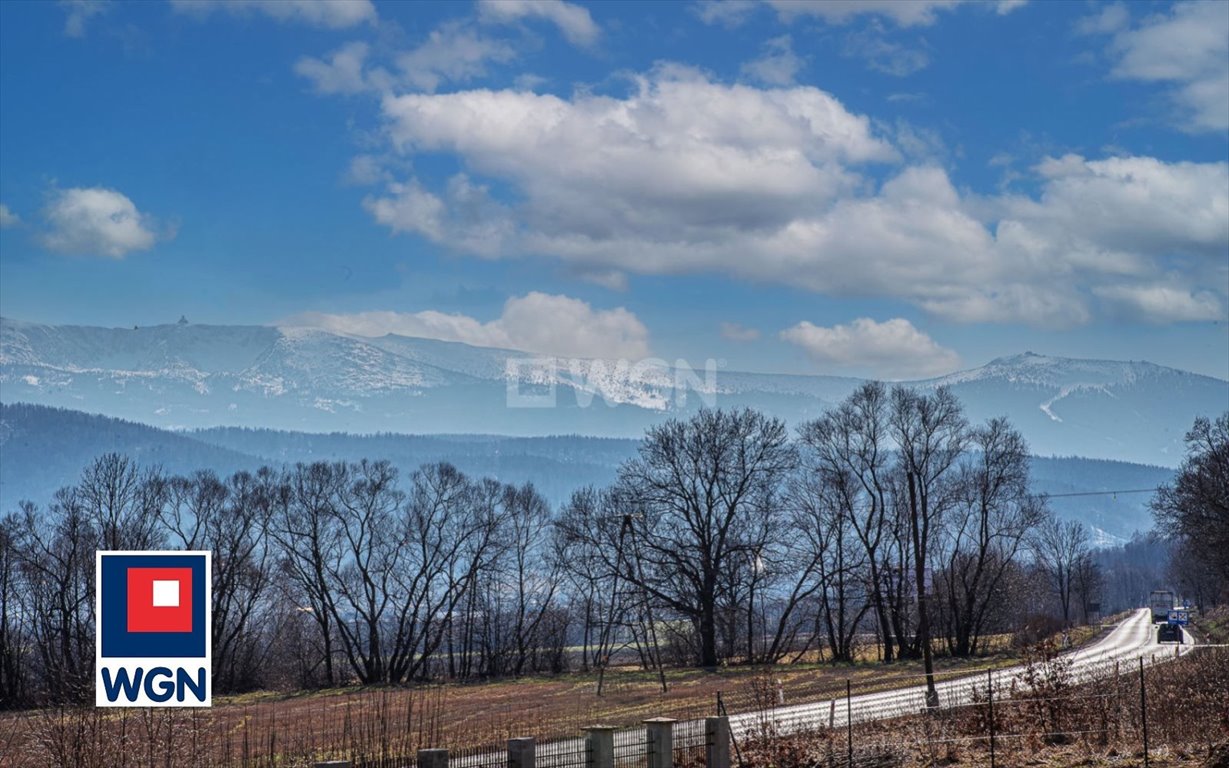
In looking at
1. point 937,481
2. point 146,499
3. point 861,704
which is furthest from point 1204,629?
point 146,499

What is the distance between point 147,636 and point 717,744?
11.5 m

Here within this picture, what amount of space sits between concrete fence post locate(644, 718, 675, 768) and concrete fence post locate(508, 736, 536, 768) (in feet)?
11.6

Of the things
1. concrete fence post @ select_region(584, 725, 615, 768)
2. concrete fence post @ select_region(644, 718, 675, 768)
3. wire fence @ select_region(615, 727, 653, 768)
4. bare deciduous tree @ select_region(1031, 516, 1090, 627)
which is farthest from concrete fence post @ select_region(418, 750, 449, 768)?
bare deciduous tree @ select_region(1031, 516, 1090, 627)

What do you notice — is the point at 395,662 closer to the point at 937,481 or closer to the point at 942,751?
the point at 937,481

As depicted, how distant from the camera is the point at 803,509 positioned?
82750 mm

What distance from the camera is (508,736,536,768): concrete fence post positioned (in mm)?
20906

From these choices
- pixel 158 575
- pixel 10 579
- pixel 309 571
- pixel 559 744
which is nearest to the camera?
pixel 158 575

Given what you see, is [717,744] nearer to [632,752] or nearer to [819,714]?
[632,752]

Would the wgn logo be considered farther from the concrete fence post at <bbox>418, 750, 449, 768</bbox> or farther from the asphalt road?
the asphalt road

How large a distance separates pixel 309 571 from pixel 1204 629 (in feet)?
208

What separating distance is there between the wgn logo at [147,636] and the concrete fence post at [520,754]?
494 cm

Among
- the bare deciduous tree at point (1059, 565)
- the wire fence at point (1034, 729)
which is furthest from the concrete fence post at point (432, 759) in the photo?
the bare deciduous tree at point (1059, 565)

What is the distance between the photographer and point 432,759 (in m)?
19.1

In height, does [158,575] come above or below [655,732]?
above
